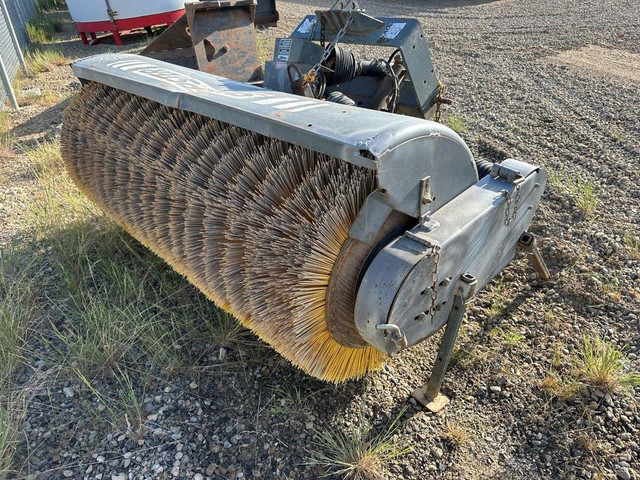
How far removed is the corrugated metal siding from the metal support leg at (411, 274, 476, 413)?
5.51 m

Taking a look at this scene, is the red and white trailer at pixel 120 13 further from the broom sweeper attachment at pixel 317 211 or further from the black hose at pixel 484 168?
the black hose at pixel 484 168

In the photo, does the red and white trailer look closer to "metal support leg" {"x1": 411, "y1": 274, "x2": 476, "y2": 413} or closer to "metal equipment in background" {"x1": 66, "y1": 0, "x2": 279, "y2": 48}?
"metal equipment in background" {"x1": 66, "y1": 0, "x2": 279, "y2": 48}

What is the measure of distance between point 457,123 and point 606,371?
9.68ft

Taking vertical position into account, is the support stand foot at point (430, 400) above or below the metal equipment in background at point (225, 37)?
below

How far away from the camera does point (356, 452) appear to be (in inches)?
69.1

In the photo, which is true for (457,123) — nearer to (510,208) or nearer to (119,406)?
(510,208)

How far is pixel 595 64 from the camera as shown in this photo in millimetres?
6414

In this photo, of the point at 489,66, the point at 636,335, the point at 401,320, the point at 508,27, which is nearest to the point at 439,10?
the point at 508,27

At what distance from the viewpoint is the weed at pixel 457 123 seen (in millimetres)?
4449

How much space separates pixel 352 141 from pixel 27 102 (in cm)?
577

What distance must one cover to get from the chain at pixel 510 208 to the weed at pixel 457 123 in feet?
8.73

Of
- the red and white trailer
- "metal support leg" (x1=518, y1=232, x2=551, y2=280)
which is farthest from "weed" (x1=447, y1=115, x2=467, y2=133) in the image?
the red and white trailer

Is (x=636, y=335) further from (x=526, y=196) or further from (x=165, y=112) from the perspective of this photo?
(x=165, y=112)

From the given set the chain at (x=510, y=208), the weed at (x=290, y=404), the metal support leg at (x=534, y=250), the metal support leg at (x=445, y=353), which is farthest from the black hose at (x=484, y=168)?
the weed at (x=290, y=404)
